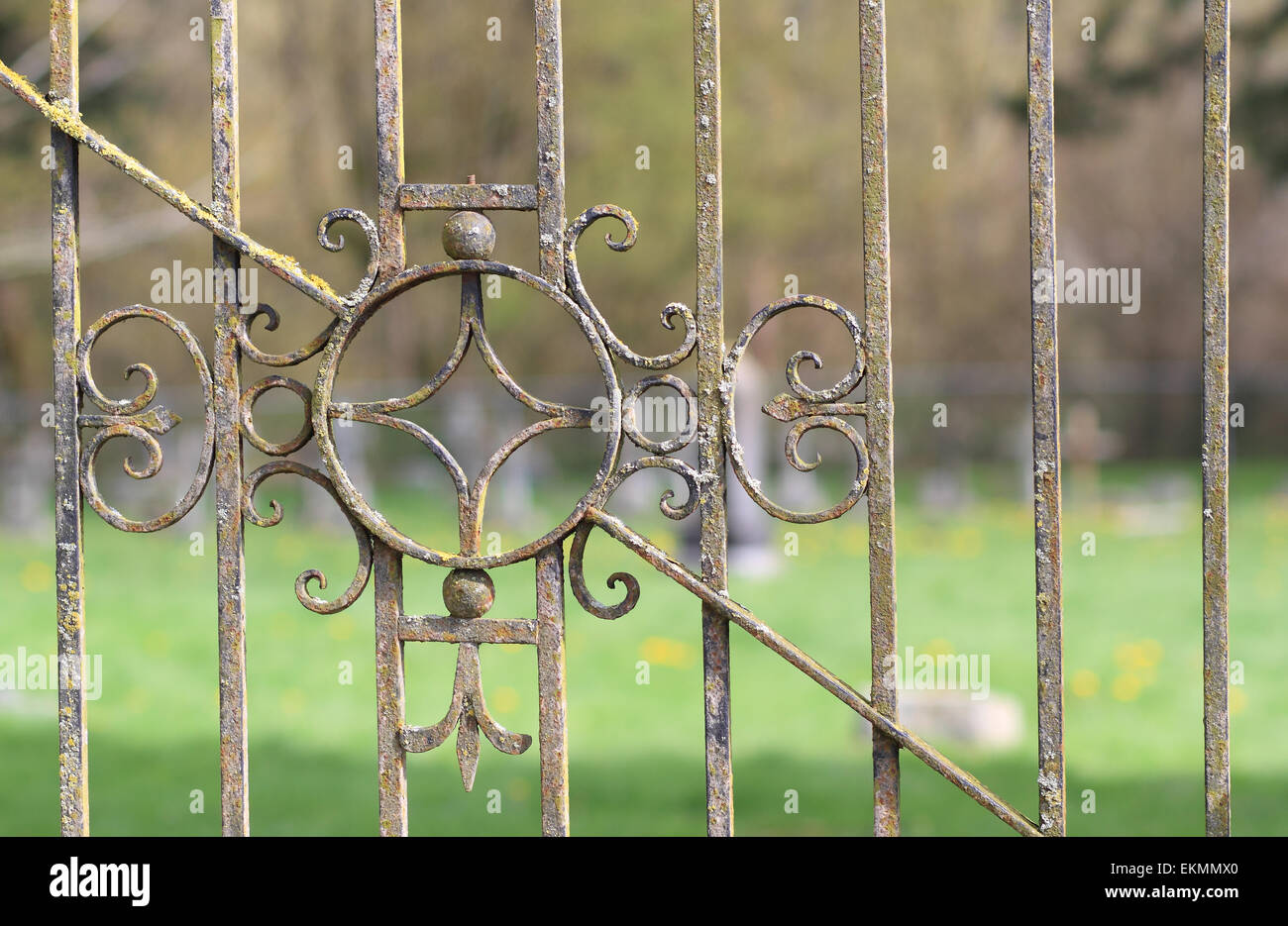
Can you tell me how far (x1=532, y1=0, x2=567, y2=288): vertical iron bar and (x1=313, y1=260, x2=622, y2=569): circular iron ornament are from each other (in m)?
0.06

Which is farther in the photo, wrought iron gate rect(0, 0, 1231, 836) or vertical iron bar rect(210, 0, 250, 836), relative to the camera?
vertical iron bar rect(210, 0, 250, 836)

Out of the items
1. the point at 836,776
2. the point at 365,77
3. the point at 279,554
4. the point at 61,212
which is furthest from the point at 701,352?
the point at 365,77

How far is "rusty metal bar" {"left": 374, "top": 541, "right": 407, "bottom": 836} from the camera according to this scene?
2324 millimetres

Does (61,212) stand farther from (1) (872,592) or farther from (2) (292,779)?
(2) (292,779)

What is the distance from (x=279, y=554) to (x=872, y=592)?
1141 centimetres

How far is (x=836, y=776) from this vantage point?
5.90 meters

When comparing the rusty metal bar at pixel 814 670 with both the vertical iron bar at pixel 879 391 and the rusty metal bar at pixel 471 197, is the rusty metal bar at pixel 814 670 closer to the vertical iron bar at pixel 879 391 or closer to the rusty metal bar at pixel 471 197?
the vertical iron bar at pixel 879 391

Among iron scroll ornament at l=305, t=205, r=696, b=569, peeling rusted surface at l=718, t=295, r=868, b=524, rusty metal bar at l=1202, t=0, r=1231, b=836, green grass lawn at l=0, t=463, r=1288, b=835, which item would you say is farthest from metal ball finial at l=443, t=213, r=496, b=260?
green grass lawn at l=0, t=463, r=1288, b=835

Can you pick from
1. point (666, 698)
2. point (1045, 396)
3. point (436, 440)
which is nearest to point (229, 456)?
point (436, 440)

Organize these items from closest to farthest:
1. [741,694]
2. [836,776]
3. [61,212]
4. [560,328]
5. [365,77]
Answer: [61,212]
[836,776]
[741,694]
[365,77]
[560,328]

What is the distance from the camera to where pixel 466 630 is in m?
2.31

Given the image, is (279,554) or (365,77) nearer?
Answer: (279,554)

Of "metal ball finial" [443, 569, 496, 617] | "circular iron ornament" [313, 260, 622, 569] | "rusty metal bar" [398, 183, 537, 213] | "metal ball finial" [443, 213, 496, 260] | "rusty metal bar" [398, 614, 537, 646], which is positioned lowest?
"rusty metal bar" [398, 614, 537, 646]

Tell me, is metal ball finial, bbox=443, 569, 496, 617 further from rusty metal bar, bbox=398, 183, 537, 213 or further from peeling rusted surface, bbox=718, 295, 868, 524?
rusty metal bar, bbox=398, 183, 537, 213
